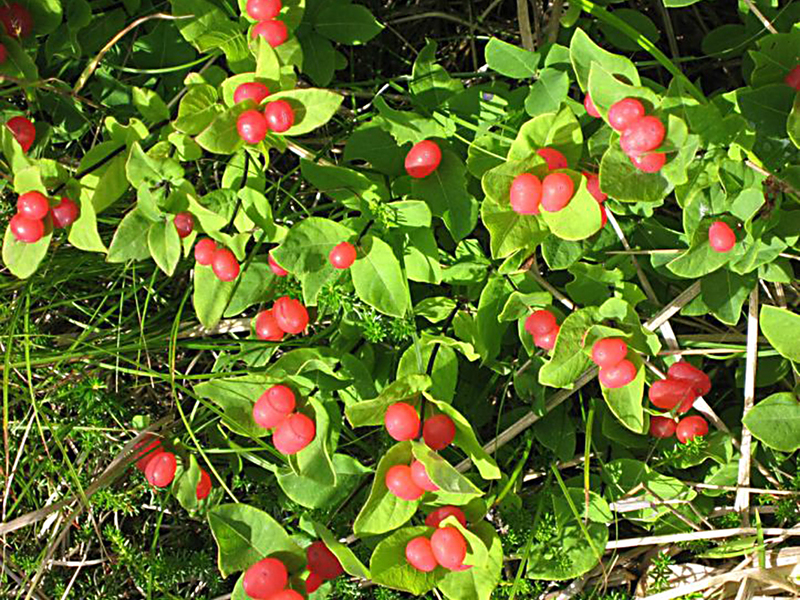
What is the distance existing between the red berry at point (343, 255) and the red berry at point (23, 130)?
701 mm

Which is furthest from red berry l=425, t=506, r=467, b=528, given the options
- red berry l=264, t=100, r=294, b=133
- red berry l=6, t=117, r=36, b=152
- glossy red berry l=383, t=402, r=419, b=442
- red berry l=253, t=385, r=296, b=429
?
red berry l=6, t=117, r=36, b=152

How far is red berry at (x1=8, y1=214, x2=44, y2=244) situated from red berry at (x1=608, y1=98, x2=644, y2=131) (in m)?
1.03

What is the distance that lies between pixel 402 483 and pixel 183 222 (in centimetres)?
63

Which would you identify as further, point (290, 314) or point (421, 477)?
point (290, 314)

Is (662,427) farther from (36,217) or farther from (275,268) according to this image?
(36,217)

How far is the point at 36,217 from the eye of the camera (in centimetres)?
146

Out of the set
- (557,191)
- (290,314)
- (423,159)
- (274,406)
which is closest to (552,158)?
(557,191)

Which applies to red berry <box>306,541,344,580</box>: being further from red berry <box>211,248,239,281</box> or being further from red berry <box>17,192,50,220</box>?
red berry <box>17,192,50,220</box>

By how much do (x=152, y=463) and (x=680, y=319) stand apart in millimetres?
1268

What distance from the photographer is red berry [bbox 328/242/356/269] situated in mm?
1468

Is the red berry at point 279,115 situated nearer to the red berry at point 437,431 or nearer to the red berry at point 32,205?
the red berry at point 32,205

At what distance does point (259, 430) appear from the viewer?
5.48 ft

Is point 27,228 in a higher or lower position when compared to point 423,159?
lower

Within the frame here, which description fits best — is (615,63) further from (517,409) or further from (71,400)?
(71,400)
